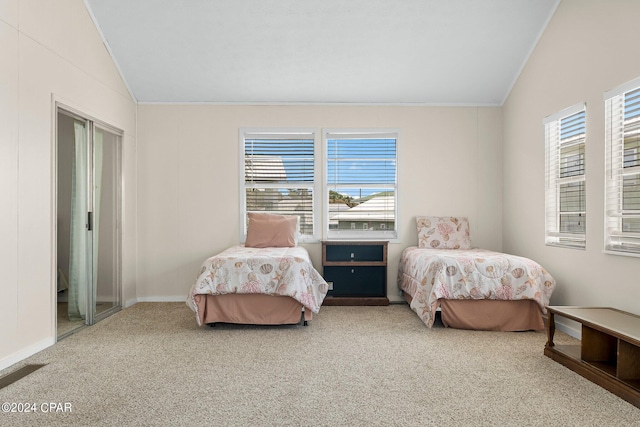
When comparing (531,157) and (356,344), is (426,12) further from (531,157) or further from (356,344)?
(356,344)

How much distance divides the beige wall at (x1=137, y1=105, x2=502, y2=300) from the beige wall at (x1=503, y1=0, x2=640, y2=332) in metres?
0.44

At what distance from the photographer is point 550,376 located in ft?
9.18

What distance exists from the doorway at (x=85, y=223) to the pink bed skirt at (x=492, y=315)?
330 cm

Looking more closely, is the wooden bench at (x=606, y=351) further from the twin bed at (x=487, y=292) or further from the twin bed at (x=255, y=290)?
the twin bed at (x=255, y=290)

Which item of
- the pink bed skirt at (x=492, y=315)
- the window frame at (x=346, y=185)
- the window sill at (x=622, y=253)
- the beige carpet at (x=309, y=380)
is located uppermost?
the window frame at (x=346, y=185)

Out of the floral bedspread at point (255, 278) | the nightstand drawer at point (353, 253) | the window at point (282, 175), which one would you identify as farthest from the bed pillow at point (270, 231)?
the floral bedspread at point (255, 278)

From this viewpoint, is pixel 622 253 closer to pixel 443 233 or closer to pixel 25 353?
pixel 443 233

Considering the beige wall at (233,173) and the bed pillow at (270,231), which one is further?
the beige wall at (233,173)

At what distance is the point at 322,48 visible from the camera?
4.56m

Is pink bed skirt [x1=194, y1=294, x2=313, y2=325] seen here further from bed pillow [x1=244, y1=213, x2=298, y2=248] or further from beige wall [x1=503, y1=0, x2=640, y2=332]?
beige wall [x1=503, y1=0, x2=640, y2=332]

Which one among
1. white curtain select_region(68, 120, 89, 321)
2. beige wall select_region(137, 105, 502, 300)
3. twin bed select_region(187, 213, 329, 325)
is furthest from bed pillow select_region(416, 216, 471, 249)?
white curtain select_region(68, 120, 89, 321)

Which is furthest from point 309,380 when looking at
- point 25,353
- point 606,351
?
point 25,353

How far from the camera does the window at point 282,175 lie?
552 cm

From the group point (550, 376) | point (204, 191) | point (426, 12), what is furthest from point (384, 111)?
point (550, 376)
